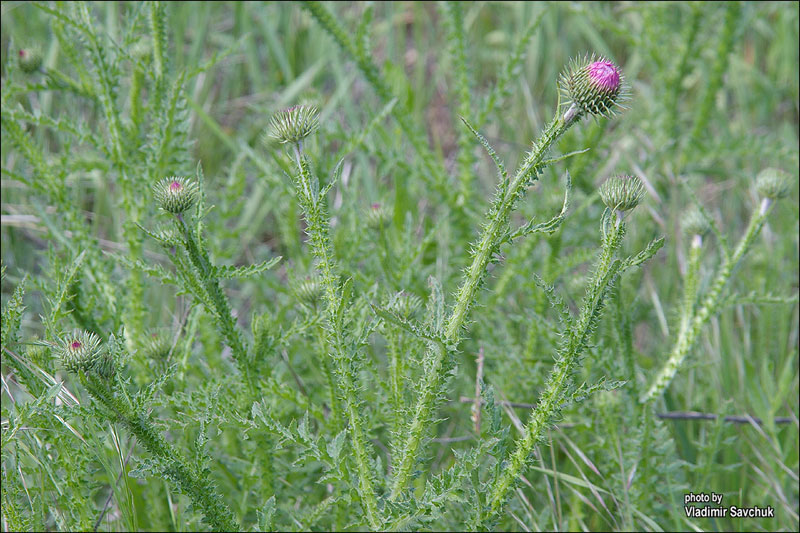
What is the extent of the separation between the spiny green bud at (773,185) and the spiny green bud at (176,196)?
2.10 meters

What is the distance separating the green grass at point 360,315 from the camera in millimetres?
1979

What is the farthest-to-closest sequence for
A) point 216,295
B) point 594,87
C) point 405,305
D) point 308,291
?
point 308,291
point 405,305
point 216,295
point 594,87

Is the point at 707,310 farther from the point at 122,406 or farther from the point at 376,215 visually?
the point at 122,406

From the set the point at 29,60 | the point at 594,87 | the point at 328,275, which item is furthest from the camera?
the point at 29,60

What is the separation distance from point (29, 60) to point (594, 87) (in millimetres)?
2348

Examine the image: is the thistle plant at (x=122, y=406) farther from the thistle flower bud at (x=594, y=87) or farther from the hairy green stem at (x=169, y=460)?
the thistle flower bud at (x=594, y=87)

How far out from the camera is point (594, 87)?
1684 mm

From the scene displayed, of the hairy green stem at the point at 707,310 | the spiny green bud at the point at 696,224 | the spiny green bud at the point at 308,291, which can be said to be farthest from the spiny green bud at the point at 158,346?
the spiny green bud at the point at 696,224

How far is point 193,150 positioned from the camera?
4.57m

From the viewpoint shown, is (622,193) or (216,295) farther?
(216,295)

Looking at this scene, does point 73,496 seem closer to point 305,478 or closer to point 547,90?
point 305,478

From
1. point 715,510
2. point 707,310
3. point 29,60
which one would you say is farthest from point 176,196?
point 715,510

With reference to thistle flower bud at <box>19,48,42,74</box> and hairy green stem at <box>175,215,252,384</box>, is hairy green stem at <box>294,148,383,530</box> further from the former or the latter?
thistle flower bud at <box>19,48,42,74</box>

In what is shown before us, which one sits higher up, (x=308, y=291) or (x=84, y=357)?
(x=308, y=291)
